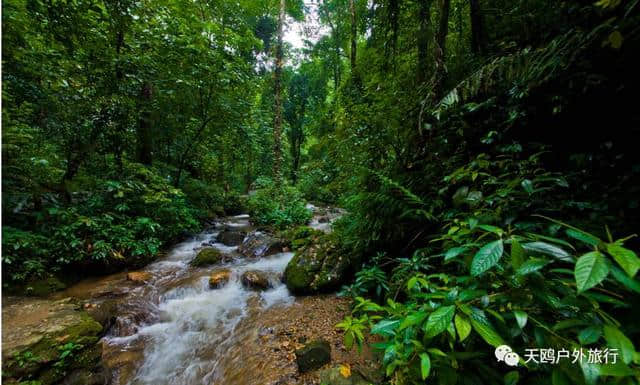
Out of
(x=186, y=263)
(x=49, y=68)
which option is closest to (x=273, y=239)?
(x=186, y=263)

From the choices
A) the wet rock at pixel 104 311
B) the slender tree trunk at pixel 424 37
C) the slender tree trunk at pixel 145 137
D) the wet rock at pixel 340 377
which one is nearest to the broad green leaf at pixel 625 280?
the wet rock at pixel 340 377

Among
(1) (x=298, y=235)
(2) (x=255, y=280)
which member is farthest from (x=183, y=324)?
(1) (x=298, y=235)

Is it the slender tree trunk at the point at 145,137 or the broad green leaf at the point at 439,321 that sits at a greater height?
the slender tree trunk at the point at 145,137

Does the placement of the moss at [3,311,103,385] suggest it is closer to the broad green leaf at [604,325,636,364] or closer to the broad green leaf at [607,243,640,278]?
the broad green leaf at [604,325,636,364]

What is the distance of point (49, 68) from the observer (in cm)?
321

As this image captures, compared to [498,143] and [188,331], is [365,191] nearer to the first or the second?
[498,143]

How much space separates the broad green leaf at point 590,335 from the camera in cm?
84

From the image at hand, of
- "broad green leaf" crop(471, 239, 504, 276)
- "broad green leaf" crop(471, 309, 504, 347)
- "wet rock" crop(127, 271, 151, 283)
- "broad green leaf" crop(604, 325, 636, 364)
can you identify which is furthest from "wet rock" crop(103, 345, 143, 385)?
"broad green leaf" crop(604, 325, 636, 364)

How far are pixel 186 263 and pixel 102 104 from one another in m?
3.46

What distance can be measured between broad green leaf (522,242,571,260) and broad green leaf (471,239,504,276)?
104 millimetres

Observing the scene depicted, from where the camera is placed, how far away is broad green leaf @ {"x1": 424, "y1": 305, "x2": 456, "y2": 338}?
3.29 feet

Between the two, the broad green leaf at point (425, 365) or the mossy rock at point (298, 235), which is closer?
the broad green leaf at point (425, 365)

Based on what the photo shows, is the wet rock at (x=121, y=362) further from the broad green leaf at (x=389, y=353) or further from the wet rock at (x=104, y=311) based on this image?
the broad green leaf at (x=389, y=353)

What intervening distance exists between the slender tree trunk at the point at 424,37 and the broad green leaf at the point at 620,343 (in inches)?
143
